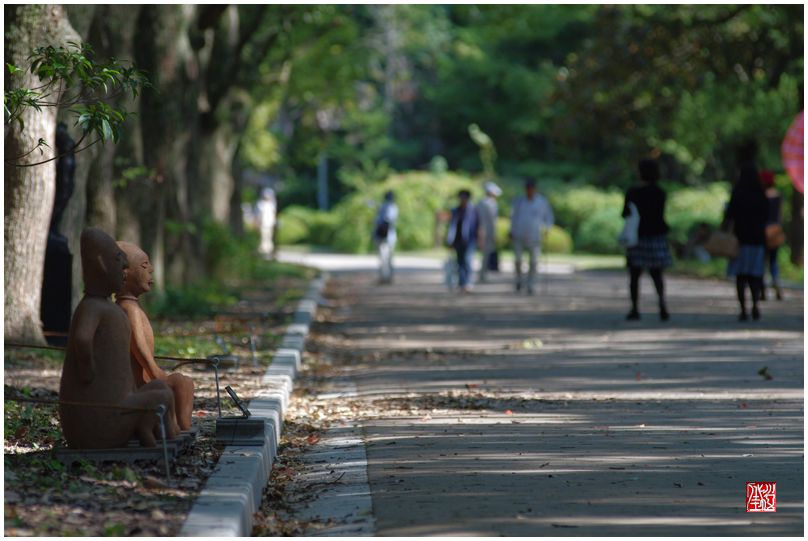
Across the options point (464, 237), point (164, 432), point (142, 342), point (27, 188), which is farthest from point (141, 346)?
point (464, 237)

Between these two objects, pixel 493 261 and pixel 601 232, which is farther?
pixel 601 232

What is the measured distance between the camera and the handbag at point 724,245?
732 inches

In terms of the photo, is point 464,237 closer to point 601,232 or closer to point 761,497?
point 761,497

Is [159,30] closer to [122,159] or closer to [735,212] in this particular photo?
[122,159]

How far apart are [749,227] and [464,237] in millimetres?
8545

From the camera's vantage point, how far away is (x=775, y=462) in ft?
27.1

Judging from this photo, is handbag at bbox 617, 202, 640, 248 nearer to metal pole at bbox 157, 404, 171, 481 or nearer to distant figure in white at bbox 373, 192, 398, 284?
distant figure in white at bbox 373, 192, 398, 284

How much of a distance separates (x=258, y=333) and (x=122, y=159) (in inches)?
122

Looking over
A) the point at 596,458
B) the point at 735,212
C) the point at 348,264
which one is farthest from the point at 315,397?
the point at 348,264

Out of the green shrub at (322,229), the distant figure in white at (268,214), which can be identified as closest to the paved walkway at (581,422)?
the distant figure in white at (268,214)

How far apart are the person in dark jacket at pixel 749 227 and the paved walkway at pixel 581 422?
0.64 meters

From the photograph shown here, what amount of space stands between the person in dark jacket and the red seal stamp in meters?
11.3

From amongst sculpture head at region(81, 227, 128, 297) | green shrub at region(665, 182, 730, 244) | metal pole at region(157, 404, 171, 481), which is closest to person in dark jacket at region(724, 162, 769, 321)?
sculpture head at region(81, 227, 128, 297)

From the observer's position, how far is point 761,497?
7117 millimetres
